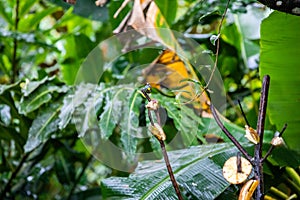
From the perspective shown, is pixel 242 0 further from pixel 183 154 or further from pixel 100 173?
pixel 100 173

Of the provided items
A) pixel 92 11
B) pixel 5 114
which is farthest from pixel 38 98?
pixel 92 11

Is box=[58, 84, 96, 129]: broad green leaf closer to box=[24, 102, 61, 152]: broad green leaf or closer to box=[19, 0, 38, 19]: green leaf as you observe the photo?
box=[24, 102, 61, 152]: broad green leaf

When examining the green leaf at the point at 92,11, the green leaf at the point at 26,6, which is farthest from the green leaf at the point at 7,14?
the green leaf at the point at 92,11

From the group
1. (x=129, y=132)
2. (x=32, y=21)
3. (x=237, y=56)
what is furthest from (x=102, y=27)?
(x=129, y=132)

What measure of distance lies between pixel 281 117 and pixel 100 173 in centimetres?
81

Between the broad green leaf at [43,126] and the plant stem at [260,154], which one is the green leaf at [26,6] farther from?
the plant stem at [260,154]

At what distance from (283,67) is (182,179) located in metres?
0.28

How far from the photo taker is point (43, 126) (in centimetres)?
86

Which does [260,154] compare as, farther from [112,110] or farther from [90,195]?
[90,195]

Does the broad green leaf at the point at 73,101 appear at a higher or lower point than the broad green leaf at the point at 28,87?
lower

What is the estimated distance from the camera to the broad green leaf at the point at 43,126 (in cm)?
84

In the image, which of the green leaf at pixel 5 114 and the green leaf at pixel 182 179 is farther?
the green leaf at pixel 5 114

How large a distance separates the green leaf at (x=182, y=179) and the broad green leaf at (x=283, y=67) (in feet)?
0.43

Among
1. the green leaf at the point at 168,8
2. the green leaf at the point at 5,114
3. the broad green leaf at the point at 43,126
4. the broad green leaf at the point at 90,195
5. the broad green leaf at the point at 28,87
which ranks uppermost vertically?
the green leaf at the point at 168,8
